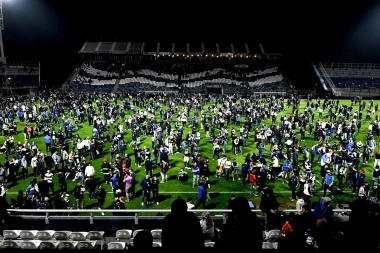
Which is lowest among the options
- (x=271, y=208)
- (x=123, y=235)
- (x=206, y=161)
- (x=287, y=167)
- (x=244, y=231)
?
(x=123, y=235)

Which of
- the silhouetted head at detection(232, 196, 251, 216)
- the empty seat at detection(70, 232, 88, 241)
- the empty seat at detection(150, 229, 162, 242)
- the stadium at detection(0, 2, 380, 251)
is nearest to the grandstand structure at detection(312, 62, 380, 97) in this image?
the stadium at detection(0, 2, 380, 251)

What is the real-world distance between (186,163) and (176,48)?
195 feet

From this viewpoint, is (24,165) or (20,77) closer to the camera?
(24,165)

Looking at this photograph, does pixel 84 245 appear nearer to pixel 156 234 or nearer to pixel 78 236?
pixel 78 236

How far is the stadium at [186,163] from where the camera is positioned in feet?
31.1

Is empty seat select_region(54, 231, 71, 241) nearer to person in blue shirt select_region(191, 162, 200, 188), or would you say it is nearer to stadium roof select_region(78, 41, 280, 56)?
person in blue shirt select_region(191, 162, 200, 188)

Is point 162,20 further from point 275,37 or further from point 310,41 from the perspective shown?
point 310,41

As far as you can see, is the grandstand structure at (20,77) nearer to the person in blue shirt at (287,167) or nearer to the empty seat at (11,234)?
the person in blue shirt at (287,167)

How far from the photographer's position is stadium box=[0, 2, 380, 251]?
9.49m

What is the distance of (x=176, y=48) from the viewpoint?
7712cm

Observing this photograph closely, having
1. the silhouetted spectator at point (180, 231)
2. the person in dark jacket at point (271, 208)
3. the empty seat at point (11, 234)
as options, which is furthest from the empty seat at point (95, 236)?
the silhouetted spectator at point (180, 231)

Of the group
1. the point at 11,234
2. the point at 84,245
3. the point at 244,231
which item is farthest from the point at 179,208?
the point at 11,234

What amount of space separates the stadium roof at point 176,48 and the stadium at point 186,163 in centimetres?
889

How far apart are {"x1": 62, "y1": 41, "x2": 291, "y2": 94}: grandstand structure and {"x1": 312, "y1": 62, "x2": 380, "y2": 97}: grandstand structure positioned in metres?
6.82
